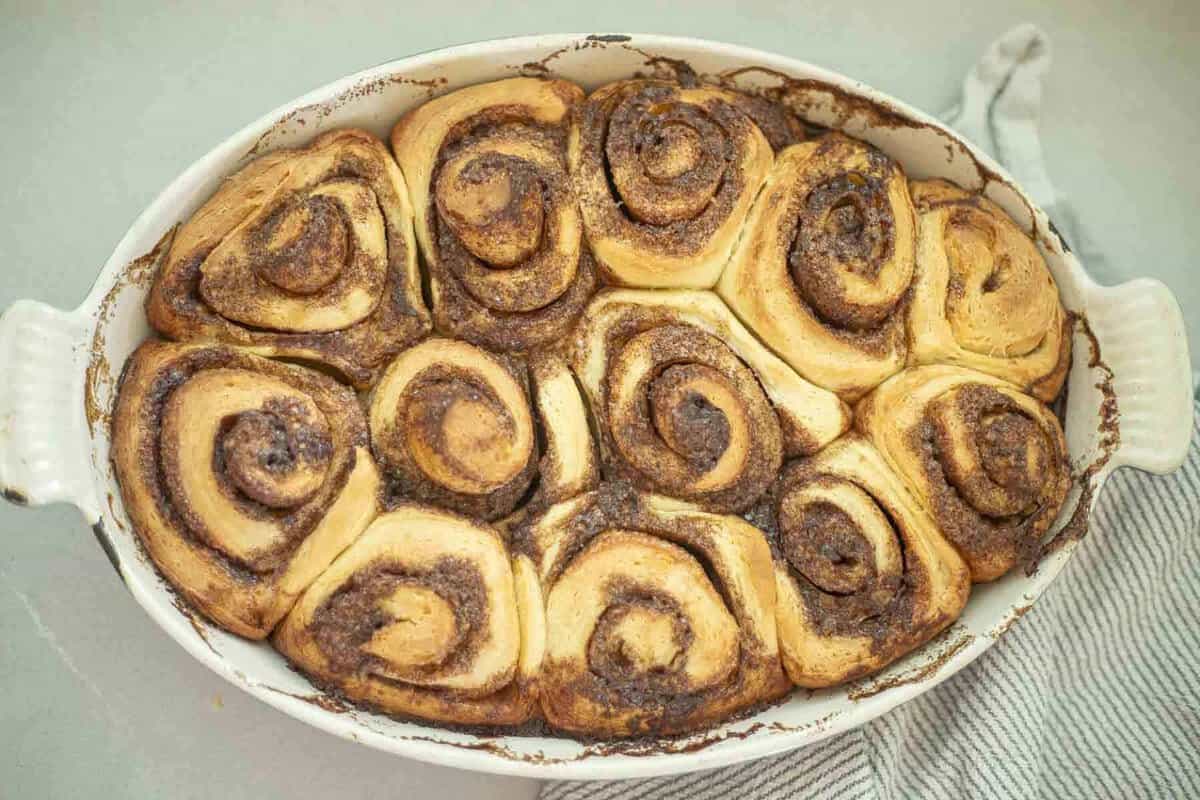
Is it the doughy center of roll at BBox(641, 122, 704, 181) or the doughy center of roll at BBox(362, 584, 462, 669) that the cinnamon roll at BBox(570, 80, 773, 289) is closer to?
the doughy center of roll at BBox(641, 122, 704, 181)

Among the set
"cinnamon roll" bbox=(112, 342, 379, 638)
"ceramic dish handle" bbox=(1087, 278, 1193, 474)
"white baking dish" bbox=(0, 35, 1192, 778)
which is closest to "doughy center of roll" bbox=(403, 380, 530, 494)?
"cinnamon roll" bbox=(112, 342, 379, 638)

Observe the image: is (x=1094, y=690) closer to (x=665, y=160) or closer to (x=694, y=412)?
(x=694, y=412)

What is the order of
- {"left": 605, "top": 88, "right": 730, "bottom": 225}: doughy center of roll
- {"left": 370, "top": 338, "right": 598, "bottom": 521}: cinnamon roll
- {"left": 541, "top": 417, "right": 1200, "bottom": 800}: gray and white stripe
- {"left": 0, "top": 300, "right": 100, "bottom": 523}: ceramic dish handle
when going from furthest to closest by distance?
{"left": 541, "top": 417, "right": 1200, "bottom": 800}: gray and white stripe → {"left": 605, "top": 88, "right": 730, "bottom": 225}: doughy center of roll → {"left": 370, "top": 338, "right": 598, "bottom": 521}: cinnamon roll → {"left": 0, "top": 300, "right": 100, "bottom": 523}: ceramic dish handle

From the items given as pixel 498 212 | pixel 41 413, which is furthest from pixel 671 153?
pixel 41 413

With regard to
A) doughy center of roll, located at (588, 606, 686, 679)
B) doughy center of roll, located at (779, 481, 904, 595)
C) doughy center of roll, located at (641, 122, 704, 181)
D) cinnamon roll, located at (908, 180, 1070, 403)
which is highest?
doughy center of roll, located at (641, 122, 704, 181)

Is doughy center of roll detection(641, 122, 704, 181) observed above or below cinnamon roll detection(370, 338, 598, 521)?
above

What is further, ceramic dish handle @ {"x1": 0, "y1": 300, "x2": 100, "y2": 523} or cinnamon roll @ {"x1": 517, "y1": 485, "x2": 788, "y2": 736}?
cinnamon roll @ {"x1": 517, "y1": 485, "x2": 788, "y2": 736}

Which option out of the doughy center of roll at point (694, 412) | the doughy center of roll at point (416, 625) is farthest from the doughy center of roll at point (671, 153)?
the doughy center of roll at point (416, 625)

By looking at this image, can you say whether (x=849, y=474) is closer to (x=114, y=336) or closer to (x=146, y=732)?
(x=114, y=336)

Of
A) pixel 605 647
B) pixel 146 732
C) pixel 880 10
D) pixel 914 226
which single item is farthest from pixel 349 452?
pixel 880 10
